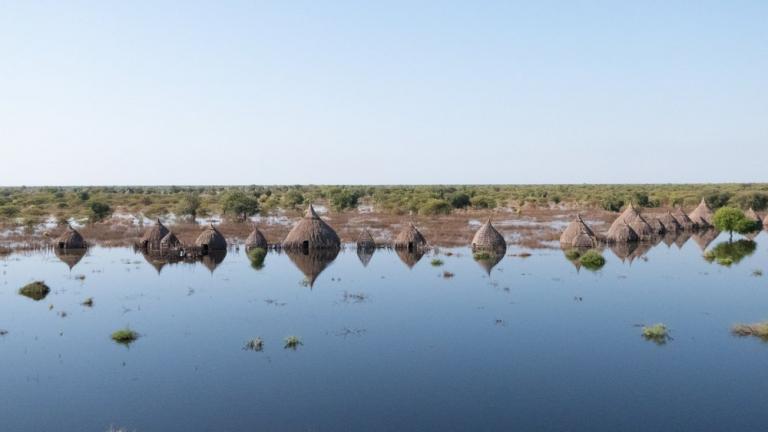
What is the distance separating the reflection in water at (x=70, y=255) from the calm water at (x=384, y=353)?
305 centimetres

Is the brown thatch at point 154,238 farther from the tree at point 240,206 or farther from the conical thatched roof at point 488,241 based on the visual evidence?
the conical thatched roof at point 488,241

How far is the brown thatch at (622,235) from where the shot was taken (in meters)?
42.2

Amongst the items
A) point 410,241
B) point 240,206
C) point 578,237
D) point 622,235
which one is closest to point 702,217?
point 622,235

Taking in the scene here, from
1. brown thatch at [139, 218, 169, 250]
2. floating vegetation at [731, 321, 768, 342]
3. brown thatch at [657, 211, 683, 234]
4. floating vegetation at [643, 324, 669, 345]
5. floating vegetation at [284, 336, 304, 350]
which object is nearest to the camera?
floating vegetation at [284, 336, 304, 350]

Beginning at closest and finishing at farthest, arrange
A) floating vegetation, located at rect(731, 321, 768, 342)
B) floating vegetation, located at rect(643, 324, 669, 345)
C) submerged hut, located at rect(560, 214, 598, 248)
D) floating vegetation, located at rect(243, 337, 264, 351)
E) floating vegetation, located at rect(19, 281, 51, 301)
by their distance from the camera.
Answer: floating vegetation, located at rect(243, 337, 264, 351)
floating vegetation, located at rect(643, 324, 669, 345)
floating vegetation, located at rect(731, 321, 768, 342)
floating vegetation, located at rect(19, 281, 51, 301)
submerged hut, located at rect(560, 214, 598, 248)

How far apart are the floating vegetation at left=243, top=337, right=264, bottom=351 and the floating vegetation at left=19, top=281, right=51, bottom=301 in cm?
1101

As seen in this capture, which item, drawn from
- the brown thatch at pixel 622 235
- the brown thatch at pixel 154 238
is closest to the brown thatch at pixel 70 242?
the brown thatch at pixel 154 238

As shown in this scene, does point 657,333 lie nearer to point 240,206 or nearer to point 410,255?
point 410,255

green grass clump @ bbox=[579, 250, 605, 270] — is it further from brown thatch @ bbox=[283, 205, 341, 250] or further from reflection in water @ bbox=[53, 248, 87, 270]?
reflection in water @ bbox=[53, 248, 87, 270]

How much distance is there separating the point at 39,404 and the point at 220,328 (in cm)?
695

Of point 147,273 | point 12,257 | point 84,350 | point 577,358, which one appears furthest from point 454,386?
point 12,257

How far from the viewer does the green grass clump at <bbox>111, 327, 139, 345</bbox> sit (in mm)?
19844

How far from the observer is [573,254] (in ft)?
120

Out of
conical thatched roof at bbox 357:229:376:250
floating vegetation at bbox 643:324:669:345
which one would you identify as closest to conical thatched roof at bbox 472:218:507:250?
conical thatched roof at bbox 357:229:376:250
